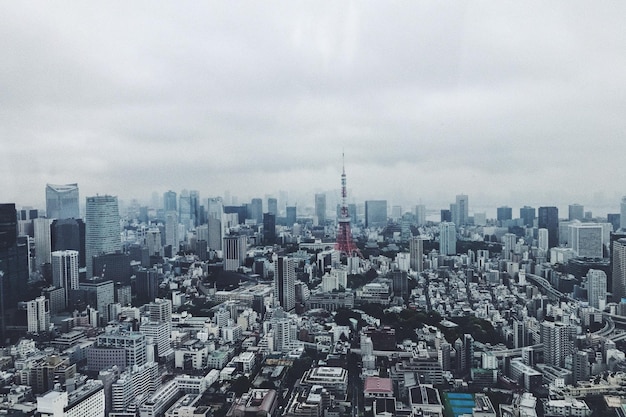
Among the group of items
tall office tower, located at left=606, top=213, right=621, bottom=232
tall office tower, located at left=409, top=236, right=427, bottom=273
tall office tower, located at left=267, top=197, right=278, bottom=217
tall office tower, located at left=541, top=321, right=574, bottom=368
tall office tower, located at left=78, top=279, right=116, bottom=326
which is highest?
tall office tower, located at left=267, top=197, right=278, bottom=217

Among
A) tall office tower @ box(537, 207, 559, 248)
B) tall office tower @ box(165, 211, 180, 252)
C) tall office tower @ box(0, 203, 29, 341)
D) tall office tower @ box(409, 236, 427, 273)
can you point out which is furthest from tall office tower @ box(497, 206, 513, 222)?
tall office tower @ box(0, 203, 29, 341)

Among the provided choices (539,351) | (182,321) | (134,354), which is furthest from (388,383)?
(182,321)

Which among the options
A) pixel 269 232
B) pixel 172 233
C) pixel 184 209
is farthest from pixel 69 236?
pixel 269 232

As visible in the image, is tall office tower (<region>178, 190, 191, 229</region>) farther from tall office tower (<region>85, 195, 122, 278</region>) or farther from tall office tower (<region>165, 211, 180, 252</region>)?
tall office tower (<region>85, 195, 122, 278</region>)

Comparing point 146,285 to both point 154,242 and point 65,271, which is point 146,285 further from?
point 154,242

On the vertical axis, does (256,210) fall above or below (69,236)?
above

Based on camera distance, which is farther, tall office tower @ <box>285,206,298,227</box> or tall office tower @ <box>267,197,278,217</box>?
tall office tower @ <box>285,206,298,227</box>
